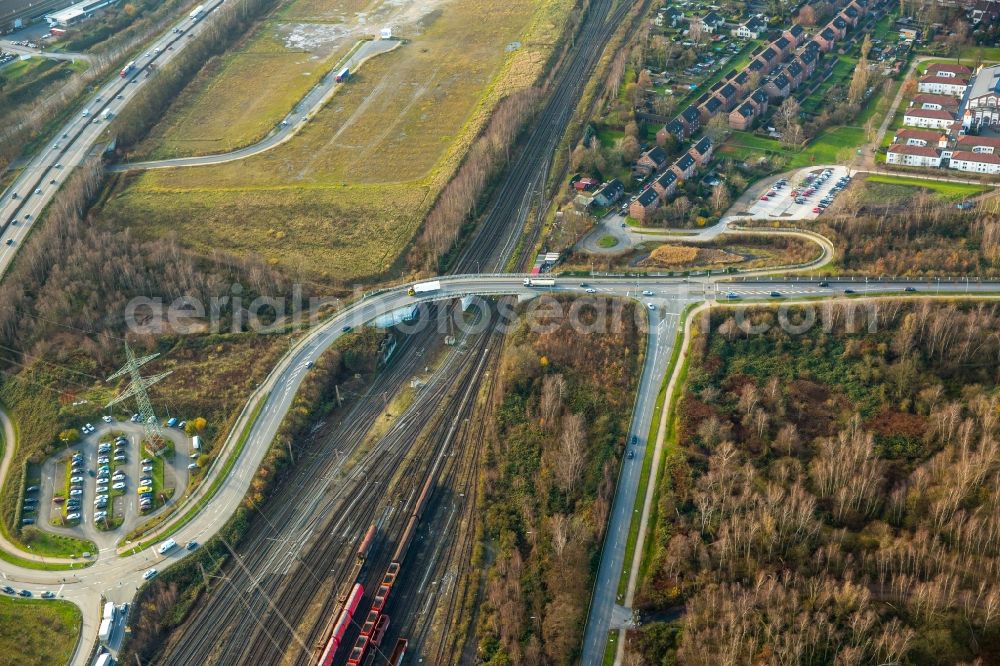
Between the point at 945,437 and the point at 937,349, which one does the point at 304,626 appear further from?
the point at 937,349

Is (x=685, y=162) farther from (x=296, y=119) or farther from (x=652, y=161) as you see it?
(x=296, y=119)

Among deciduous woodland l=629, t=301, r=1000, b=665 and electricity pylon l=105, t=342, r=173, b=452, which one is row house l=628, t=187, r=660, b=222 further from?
electricity pylon l=105, t=342, r=173, b=452

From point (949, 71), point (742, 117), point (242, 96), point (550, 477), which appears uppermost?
point (242, 96)

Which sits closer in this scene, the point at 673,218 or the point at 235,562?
the point at 235,562

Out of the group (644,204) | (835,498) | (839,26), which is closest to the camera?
(835,498)

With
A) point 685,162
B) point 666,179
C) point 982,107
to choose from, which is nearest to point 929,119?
point 982,107

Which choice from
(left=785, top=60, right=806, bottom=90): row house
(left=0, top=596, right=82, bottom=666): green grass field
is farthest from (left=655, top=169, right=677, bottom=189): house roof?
(left=0, top=596, right=82, bottom=666): green grass field

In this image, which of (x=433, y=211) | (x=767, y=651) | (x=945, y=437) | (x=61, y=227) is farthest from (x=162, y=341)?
(x=945, y=437)
